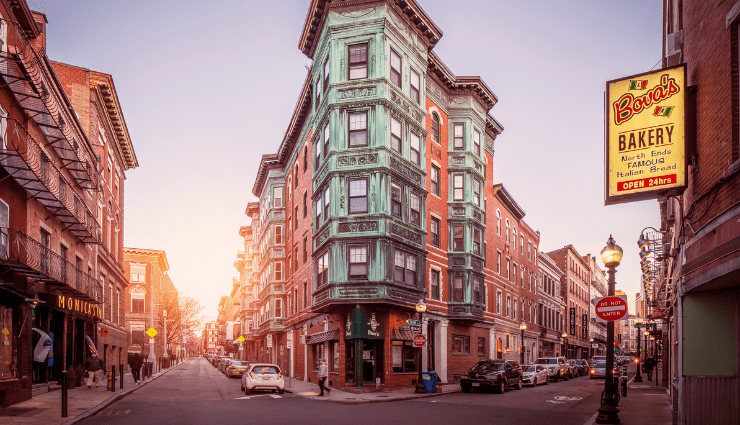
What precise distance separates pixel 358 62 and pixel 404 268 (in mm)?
10118

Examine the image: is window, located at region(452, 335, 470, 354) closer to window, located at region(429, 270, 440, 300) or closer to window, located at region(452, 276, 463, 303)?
window, located at region(452, 276, 463, 303)

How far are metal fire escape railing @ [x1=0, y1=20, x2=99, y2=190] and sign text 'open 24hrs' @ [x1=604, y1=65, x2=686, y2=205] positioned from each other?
14703mm

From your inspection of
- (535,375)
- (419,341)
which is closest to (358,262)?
(419,341)

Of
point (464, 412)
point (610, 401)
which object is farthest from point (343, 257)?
point (610, 401)

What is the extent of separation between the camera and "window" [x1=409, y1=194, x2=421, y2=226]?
33.2 meters

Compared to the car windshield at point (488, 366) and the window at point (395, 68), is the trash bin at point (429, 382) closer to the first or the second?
the car windshield at point (488, 366)

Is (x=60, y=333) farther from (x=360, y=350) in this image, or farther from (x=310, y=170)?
(x=310, y=170)

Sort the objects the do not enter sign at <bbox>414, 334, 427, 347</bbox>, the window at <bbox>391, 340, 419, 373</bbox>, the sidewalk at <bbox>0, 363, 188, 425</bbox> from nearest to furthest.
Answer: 1. the sidewalk at <bbox>0, 363, 188, 425</bbox>
2. the do not enter sign at <bbox>414, 334, 427, 347</bbox>
3. the window at <bbox>391, 340, 419, 373</bbox>

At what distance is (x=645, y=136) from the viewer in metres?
12.1

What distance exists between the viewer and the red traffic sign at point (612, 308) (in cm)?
1509

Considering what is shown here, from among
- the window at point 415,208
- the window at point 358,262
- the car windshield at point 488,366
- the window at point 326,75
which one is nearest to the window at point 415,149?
the window at point 415,208

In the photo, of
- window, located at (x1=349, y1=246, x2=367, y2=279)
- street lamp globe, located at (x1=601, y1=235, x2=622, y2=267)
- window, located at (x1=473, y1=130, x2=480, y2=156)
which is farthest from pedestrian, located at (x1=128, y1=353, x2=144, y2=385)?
street lamp globe, located at (x1=601, y1=235, x2=622, y2=267)

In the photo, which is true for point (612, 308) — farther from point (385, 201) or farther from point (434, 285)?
point (434, 285)

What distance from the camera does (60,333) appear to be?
96.2 feet
